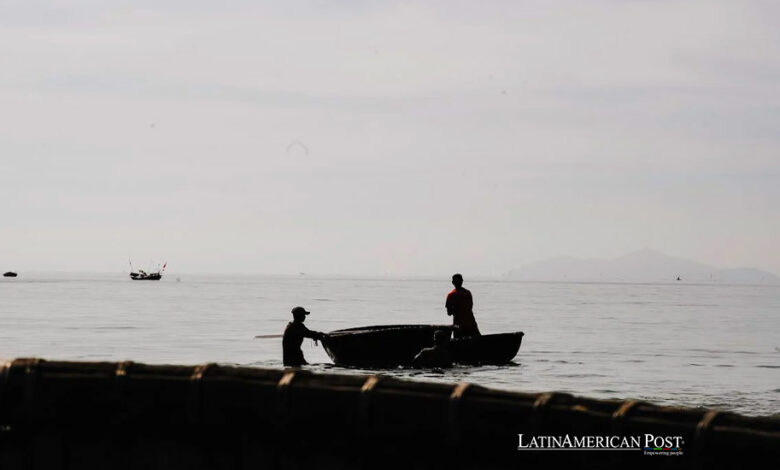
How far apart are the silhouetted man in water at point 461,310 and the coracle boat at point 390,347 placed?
243mm

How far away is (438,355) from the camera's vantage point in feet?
73.0

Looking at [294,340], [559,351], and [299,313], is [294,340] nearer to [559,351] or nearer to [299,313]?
[299,313]

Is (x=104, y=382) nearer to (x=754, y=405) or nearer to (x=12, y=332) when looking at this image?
(x=754, y=405)

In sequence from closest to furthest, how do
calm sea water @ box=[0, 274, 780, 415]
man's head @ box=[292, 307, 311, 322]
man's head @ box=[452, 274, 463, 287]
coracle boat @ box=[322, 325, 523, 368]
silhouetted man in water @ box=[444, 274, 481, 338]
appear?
man's head @ box=[292, 307, 311, 322] < man's head @ box=[452, 274, 463, 287] < silhouetted man in water @ box=[444, 274, 481, 338] < coracle boat @ box=[322, 325, 523, 368] < calm sea water @ box=[0, 274, 780, 415]

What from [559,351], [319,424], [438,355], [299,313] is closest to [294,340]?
[299,313]

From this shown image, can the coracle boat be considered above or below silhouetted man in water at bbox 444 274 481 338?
below

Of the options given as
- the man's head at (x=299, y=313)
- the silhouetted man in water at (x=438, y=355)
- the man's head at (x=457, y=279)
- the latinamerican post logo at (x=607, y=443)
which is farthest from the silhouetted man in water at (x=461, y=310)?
the latinamerican post logo at (x=607, y=443)

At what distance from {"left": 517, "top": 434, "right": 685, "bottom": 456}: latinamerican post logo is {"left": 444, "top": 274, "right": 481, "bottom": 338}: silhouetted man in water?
16.7 m

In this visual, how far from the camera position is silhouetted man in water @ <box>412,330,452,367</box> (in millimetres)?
21906

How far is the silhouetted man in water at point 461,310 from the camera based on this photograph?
76.1ft

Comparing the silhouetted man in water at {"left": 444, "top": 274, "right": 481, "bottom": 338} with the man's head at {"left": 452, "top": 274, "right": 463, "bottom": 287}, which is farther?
the silhouetted man in water at {"left": 444, "top": 274, "right": 481, "bottom": 338}

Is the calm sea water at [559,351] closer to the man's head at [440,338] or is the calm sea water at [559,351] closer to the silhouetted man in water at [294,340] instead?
the man's head at [440,338]

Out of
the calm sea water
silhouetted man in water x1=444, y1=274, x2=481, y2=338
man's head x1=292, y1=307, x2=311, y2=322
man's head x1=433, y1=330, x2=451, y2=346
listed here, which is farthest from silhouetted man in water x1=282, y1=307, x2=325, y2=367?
silhouetted man in water x1=444, y1=274, x2=481, y2=338

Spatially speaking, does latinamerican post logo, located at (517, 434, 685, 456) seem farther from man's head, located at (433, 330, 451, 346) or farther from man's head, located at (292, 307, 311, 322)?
man's head, located at (433, 330, 451, 346)
